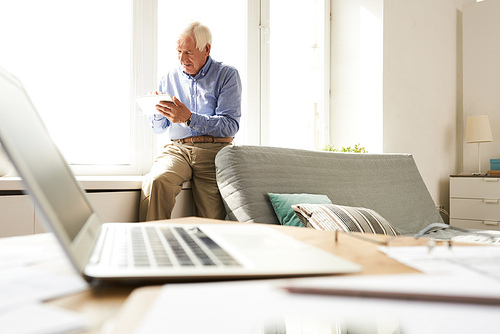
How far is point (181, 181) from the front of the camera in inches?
85.6

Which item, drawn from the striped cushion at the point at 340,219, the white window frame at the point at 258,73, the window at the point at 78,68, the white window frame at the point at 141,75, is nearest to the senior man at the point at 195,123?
the white window frame at the point at 141,75

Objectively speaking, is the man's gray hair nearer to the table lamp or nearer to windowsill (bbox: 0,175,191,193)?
windowsill (bbox: 0,175,191,193)

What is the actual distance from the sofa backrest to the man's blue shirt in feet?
1.25

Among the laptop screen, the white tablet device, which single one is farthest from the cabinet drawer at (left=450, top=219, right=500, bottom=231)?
the laptop screen

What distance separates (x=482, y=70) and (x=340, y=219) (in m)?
4.29

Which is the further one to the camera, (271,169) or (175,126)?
(175,126)

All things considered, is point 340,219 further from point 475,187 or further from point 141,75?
point 475,187

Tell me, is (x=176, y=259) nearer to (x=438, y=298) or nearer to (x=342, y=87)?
(x=438, y=298)

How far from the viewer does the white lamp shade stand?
14.8ft

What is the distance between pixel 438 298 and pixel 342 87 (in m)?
3.98

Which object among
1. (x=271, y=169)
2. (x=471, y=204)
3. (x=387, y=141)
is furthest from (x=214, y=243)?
(x=471, y=204)

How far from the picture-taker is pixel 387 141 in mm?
3914

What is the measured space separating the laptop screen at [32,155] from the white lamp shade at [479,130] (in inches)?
185

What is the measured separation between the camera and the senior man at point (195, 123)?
2.10 m
